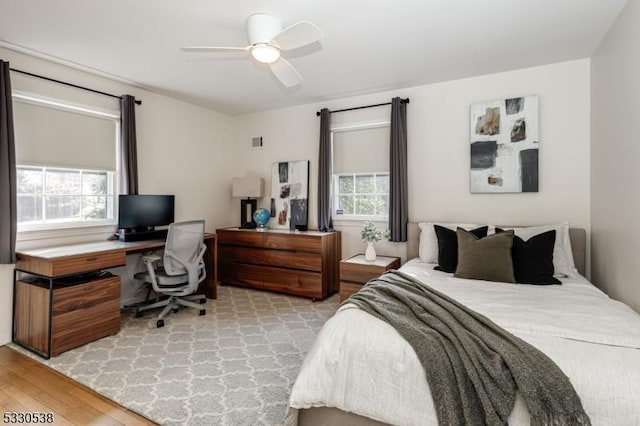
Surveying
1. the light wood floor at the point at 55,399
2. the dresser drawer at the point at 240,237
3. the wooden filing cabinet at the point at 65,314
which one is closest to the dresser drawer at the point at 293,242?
the dresser drawer at the point at 240,237

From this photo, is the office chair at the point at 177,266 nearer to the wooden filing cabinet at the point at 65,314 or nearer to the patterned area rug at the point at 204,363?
the patterned area rug at the point at 204,363

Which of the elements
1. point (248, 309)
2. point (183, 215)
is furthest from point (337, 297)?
point (183, 215)

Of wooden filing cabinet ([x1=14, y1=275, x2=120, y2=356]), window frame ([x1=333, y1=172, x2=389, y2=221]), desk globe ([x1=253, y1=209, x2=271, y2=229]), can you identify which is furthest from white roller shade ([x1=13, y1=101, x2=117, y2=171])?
window frame ([x1=333, y1=172, x2=389, y2=221])

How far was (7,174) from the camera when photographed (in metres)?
2.73

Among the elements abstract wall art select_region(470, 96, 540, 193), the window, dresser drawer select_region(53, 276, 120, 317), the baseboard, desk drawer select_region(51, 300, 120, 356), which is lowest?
the baseboard

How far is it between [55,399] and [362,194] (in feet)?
11.2

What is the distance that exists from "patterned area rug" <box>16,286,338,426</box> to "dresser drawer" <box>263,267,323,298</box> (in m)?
0.31

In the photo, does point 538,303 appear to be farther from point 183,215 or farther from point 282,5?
point 183,215

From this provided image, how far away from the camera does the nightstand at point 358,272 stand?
11.3 feet

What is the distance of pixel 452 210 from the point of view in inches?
145

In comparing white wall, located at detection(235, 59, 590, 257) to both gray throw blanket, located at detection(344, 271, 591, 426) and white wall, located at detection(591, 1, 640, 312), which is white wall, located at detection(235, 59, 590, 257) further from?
gray throw blanket, located at detection(344, 271, 591, 426)

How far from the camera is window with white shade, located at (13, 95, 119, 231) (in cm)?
302

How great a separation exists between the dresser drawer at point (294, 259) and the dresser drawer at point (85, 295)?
1745mm

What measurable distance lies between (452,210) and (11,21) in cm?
420
